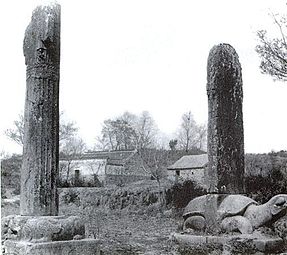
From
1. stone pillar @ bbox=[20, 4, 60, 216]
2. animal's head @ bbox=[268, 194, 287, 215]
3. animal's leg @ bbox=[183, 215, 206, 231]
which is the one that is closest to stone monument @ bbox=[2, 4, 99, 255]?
stone pillar @ bbox=[20, 4, 60, 216]

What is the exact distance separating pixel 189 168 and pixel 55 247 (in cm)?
3479

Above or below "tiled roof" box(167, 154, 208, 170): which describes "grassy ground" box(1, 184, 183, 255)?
below

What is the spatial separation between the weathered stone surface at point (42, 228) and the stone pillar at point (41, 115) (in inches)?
11.4

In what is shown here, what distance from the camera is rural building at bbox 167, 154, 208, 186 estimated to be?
1513 inches

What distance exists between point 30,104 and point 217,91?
11.2 ft

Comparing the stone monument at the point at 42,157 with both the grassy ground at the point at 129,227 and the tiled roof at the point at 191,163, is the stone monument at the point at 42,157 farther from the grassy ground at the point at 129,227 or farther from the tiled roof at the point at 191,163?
the tiled roof at the point at 191,163

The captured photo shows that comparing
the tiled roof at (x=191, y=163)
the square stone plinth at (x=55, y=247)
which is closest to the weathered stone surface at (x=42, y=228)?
the square stone plinth at (x=55, y=247)

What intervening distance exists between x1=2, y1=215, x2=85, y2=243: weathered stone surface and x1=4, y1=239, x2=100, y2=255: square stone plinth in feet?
0.34

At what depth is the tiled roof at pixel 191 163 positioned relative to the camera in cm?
3891

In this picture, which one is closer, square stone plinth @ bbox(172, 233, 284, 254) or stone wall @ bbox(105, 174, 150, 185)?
square stone plinth @ bbox(172, 233, 284, 254)

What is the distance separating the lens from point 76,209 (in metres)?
24.5

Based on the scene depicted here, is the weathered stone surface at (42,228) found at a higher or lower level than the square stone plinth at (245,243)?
higher

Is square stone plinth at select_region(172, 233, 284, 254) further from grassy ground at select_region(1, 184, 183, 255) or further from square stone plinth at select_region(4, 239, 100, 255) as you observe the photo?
square stone plinth at select_region(4, 239, 100, 255)

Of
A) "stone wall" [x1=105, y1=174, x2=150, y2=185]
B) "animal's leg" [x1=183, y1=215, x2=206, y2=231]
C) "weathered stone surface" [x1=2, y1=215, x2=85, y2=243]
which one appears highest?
"weathered stone surface" [x1=2, y1=215, x2=85, y2=243]
